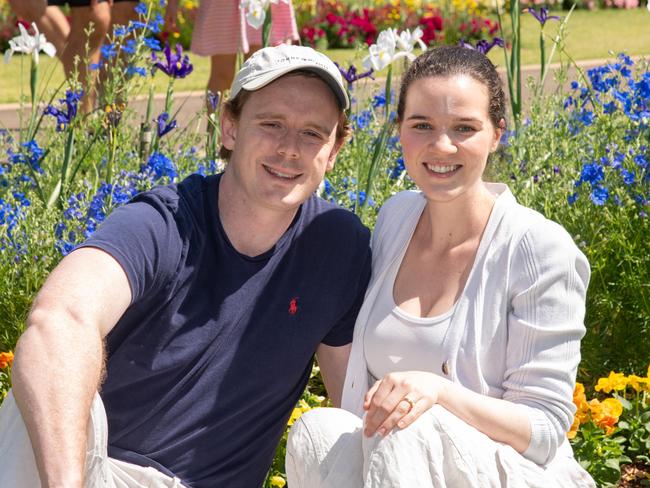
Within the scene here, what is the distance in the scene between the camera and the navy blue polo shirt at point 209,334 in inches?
93.1

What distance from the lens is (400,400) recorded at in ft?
7.02

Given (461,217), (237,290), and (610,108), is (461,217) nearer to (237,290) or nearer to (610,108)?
(237,290)

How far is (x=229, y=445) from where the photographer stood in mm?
2467

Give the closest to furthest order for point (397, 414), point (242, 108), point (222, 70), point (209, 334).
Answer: point (397, 414)
point (209, 334)
point (242, 108)
point (222, 70)

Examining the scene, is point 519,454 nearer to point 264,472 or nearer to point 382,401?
point 382,401

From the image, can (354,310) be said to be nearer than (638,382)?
Yes

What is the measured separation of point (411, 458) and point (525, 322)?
0.39m

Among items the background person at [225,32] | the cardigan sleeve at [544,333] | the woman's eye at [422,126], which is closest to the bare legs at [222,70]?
the background person at [225,32]

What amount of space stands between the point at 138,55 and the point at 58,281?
6.57 feet

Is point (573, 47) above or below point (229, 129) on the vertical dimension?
below

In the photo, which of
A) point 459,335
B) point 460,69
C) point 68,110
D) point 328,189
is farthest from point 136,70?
point 459,335

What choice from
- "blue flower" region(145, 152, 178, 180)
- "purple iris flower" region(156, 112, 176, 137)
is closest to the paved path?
"purple iris flower" region(156, 112, 176, 137)

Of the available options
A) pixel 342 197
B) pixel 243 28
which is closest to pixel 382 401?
pixel 342 197

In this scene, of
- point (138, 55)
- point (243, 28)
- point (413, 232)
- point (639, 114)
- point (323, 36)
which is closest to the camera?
point (413, 232)
